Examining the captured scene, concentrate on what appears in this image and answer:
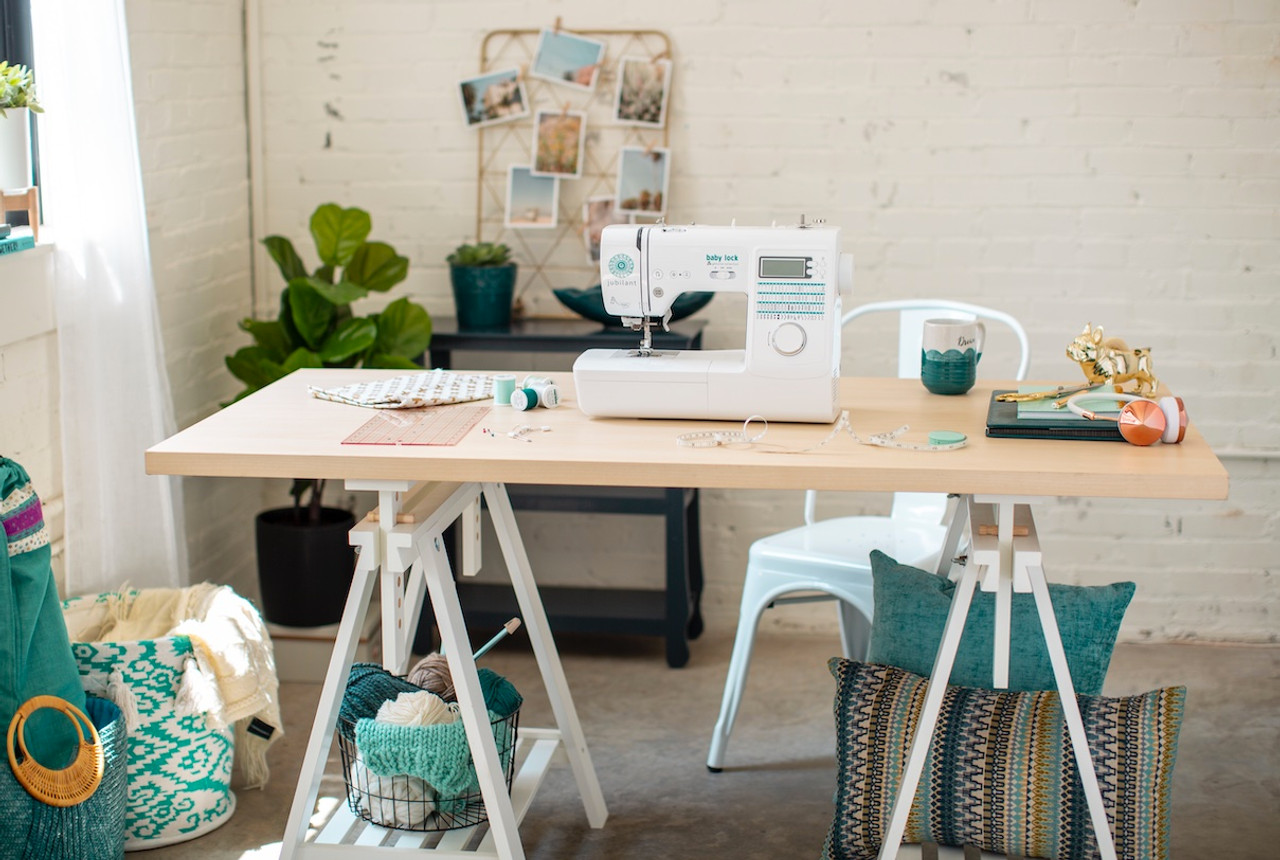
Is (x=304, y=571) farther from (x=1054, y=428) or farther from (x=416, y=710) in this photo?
(x=1054, y=428)

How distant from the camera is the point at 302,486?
3.33m

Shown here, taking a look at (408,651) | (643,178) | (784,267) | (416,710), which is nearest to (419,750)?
(416,710)

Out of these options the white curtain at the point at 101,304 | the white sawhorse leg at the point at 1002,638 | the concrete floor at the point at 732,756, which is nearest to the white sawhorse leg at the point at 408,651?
the concrete floor at the point at 732,756

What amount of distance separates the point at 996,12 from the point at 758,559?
1.54 metres

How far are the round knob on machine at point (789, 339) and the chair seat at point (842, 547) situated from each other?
2.32 feet

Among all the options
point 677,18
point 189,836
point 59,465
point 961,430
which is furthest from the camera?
point 677,18

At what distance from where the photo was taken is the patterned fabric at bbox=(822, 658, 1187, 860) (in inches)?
85.4

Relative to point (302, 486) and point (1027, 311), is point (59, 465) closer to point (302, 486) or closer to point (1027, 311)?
point (302, 486)

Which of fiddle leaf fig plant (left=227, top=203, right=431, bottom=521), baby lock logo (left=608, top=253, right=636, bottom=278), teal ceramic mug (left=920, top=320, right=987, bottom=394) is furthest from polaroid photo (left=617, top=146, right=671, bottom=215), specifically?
baby lock logo (left=608, top=253, right=636, bottom=278)

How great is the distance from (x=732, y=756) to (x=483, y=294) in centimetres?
125

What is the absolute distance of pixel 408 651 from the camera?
2225mm

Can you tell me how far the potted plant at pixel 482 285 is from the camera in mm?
3350

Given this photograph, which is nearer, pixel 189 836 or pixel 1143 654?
pixel 189 836

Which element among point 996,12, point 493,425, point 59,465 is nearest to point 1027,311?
point 996,12
